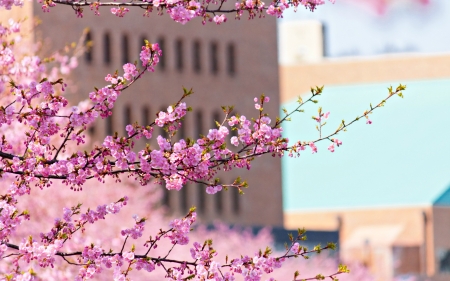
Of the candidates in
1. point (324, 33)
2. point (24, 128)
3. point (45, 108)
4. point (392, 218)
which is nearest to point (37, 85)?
point (45, 108)

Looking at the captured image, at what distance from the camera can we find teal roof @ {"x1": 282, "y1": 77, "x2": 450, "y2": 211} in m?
87.0

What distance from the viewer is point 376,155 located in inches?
3588

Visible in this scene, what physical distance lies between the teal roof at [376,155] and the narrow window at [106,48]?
88.1 feet

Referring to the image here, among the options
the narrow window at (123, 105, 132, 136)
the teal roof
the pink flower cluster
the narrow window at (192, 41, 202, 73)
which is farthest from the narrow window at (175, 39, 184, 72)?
the pink flower cluster

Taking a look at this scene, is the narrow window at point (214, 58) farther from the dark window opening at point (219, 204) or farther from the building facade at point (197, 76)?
the dark window opening at point (219, 204)

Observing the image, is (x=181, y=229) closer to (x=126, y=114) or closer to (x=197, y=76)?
(x=126, y=114)

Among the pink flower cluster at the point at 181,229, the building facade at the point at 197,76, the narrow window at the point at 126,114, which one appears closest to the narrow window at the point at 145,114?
the building facade at the point at 197,76

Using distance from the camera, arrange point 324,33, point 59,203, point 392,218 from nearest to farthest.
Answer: point 59,203 < point 392,218 < point 324,33

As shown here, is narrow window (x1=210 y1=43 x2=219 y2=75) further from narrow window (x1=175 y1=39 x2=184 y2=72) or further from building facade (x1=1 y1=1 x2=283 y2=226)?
narrow window (x1=175 y1=39 x2=184 y2=72)

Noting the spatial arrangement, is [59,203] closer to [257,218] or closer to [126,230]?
[126,230]

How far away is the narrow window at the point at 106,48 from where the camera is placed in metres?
62.0

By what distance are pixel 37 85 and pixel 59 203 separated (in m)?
23.3

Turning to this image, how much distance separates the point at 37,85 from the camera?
397 inches

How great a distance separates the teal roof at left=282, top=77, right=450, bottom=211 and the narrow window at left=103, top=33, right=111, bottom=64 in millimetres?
26856
